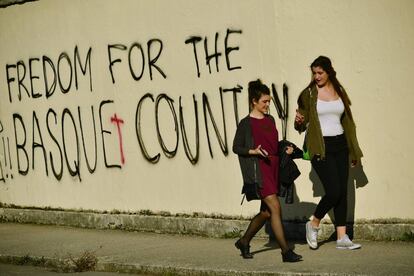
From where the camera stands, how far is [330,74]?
31.2 ft

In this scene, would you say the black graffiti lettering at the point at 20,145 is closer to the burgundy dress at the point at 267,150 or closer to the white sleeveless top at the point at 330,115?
the burgundy dress at the point at 267,150

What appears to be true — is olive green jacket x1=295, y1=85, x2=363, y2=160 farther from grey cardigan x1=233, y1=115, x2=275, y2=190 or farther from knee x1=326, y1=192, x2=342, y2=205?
grey cardigan x1=233, y1=115, x2=275, y2=190

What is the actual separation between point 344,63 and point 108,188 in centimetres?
393

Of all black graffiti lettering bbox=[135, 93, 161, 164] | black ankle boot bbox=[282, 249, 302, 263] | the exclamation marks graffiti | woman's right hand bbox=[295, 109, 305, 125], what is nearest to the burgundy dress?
woman's right hand bbox=[295, 109, 305, 125]

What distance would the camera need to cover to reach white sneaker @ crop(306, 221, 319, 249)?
9703mm

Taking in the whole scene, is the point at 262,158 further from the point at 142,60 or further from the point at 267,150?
the point at 142,60

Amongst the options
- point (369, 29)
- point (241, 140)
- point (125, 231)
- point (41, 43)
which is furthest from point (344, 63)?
point (41, 43)

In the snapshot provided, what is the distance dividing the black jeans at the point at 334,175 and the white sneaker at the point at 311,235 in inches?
7.0

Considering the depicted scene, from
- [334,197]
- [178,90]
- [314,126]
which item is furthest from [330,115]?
[178,90]

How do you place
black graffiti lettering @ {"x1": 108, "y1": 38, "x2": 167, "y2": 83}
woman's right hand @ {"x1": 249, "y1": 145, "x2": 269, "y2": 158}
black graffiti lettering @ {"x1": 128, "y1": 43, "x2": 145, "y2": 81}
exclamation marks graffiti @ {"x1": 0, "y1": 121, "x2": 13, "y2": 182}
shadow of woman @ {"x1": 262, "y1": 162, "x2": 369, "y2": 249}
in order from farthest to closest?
exclamation marks graffiti @ {"x1": 0, "y1": 121, "x2": 13, "y2": 182} < black graffiti lettering @ {"x1": 128, "y1": 43, "x2": 145, "y2": 81} < black graffiti lettering @ {"x1": 108, "y1": 38, "x2": 167, "y2": 83} < shadow of woman @ {"x1": 262, "y1": 162, "x2": 369, "y2": 249} < woman's right hand @ {"x1": 249, "y1": 145, "x2": 269, "y2": 158}

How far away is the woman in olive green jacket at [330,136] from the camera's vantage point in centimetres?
948

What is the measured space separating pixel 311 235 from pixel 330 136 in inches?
39.5

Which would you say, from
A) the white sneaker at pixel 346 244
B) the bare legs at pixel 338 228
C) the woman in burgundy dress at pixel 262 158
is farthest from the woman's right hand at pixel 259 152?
the white sneaker at pixel 346 244

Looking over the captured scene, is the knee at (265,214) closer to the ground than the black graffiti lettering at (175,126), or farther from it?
closer to the ground
